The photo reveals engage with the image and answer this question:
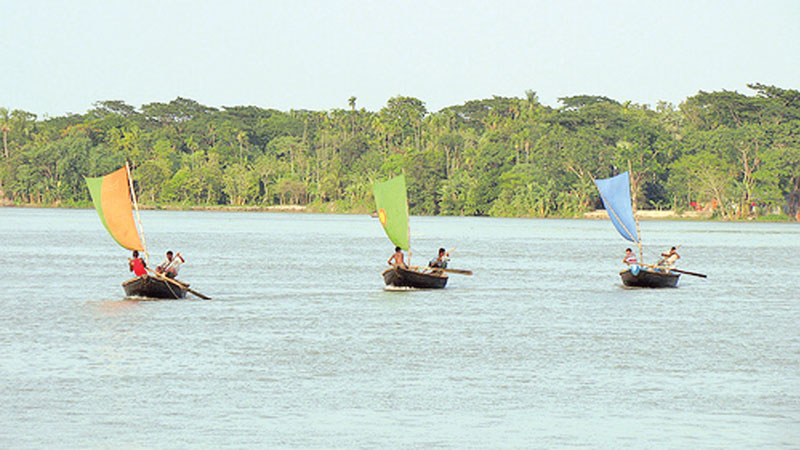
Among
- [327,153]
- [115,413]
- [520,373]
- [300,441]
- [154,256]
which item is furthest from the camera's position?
[327,153]

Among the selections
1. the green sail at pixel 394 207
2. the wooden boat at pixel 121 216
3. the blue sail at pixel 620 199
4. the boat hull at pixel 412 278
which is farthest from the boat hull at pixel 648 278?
the wooden boat at pixel 121 216

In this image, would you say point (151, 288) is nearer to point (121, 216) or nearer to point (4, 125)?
point (121, 216)

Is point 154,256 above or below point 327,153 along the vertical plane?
below

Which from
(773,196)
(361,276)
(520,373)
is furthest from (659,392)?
(773,196)

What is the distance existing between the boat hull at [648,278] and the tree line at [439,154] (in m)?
72.9

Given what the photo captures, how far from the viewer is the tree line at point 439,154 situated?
11344 cm

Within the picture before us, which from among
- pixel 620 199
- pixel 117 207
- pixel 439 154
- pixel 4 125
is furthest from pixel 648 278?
pixel 4 125

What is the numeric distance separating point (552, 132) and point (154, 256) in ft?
239

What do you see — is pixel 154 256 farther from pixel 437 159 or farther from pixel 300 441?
pixel 437 159

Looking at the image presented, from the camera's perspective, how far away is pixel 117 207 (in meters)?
30.0

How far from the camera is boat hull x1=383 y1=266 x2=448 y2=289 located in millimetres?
34062

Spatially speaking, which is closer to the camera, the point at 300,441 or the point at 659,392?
the point at 300,441

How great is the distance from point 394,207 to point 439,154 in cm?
9849

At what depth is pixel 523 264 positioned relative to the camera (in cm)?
5169
